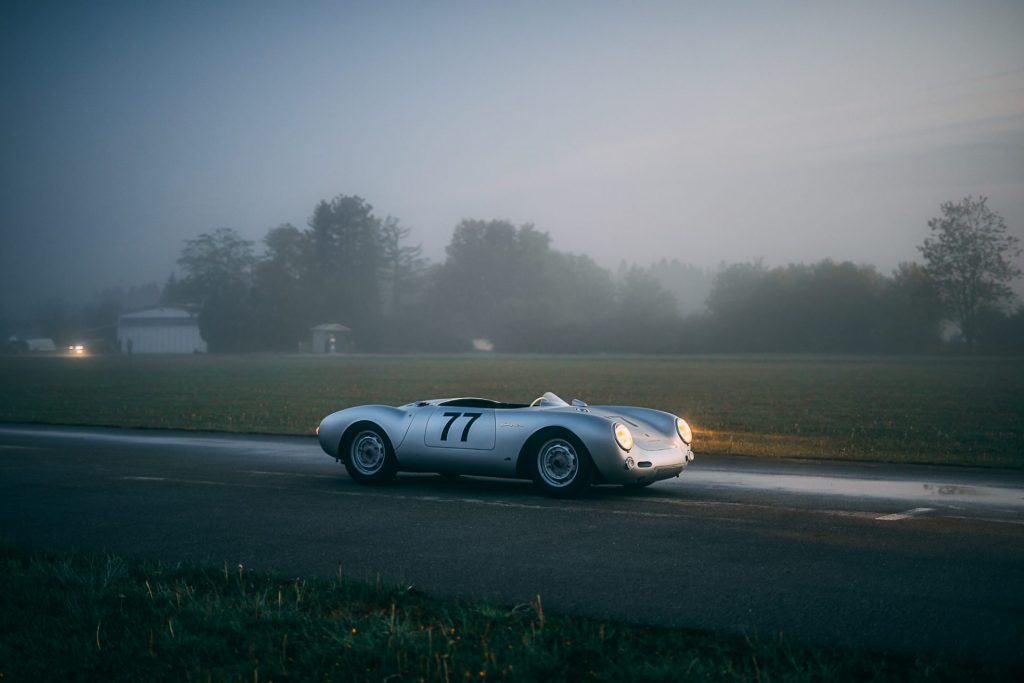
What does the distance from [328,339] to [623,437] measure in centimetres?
10862

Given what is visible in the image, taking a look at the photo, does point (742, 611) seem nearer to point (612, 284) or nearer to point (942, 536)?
point (942, 536)

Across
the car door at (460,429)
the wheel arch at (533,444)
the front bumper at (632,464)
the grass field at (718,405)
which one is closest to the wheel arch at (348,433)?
the car door at (460,429)

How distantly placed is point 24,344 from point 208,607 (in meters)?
157

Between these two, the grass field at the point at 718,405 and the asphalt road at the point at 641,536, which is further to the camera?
the grass field at the point at 718,405

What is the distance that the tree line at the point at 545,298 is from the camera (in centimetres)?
9775

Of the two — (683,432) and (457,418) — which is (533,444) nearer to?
(457,418)

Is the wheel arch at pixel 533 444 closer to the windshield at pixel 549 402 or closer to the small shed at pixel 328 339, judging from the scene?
the windshield at pixel 549 402

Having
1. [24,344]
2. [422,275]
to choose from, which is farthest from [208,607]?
[24,344]

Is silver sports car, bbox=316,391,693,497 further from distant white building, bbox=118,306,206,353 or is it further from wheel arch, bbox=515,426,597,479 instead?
distant white building, bbox=118,306,206,353

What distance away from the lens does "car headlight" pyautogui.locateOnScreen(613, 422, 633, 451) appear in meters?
9.88

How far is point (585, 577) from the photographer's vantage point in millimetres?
6691

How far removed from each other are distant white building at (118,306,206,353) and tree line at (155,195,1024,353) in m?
8.35

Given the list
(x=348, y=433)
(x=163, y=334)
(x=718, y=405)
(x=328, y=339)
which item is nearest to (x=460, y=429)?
(x=348, y=433)

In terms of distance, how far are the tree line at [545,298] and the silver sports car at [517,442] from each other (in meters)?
89.3
